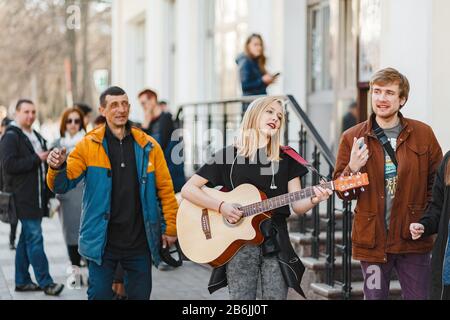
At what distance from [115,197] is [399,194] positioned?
72.0 inches

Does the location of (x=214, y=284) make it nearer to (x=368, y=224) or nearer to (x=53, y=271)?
(x=368, y=224)

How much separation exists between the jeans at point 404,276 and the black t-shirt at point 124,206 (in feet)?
4.99

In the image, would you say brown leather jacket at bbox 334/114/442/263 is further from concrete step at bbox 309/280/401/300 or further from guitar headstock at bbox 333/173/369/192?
concrete step at bbox 309/280/401/300

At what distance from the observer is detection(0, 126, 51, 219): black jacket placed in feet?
26.1

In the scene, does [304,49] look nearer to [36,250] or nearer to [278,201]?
[36,250]

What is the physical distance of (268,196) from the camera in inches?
201

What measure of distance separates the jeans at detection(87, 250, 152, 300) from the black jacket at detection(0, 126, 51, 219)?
2.51 metres

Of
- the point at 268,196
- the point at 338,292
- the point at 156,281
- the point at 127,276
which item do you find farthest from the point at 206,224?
the point at 156,281

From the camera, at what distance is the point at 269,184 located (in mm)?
5109

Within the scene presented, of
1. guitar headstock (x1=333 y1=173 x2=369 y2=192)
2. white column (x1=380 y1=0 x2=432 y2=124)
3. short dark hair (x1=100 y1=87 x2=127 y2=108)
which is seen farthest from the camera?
white column (x1=380 y1=0 x2=432 y2=124)

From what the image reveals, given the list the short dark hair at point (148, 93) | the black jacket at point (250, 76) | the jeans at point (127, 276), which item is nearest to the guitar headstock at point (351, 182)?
the jeans at point (127, 276)

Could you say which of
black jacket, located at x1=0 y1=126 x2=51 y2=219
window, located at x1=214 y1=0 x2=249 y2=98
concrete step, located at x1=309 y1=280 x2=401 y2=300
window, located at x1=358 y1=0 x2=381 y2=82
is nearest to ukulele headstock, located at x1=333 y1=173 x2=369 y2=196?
concrete step, located at x1=309 y1=280 x2=401 y2=300

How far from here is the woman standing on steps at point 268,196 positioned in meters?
5.06
